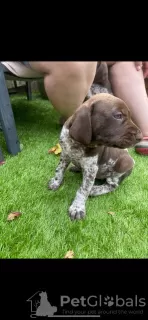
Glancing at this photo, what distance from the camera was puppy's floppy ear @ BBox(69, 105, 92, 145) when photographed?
6.62ft

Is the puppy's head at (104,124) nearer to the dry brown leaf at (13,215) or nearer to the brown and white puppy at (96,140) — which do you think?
the brown and white puppy at (96,140)

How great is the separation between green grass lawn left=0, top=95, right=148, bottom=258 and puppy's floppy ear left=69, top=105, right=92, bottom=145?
0.61 metres

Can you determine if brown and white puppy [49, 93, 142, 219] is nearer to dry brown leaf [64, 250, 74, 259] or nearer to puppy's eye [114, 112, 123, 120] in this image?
puppy's eye [114, 112, 123, 120]

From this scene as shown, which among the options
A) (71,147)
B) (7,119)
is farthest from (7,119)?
(71,147)

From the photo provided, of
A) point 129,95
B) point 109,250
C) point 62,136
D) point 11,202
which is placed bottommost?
point 109,250

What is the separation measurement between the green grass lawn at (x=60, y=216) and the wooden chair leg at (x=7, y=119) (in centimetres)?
10

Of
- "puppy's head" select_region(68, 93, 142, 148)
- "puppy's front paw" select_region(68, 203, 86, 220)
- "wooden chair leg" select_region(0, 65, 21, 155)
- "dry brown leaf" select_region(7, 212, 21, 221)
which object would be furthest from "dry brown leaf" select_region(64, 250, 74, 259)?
"wooden chair leg" select_region(0, 65, 21, 155)

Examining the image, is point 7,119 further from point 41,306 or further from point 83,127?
point 41,306

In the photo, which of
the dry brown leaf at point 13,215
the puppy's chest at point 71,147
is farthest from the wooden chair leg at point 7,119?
the dry brown leaf at point 13,215

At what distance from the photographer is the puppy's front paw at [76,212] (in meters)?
2.17

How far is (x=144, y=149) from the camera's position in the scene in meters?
3.40
